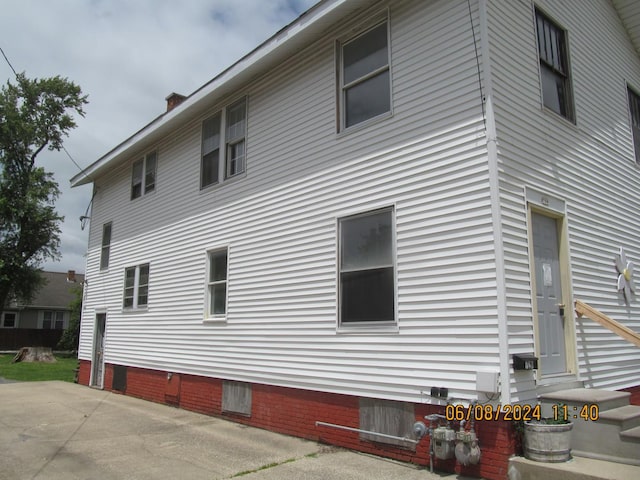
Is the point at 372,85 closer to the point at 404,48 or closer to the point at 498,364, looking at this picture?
the point at 404,48

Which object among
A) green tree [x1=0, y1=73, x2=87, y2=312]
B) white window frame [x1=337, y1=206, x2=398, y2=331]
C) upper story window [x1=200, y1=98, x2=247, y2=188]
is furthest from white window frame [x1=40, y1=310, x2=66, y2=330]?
white window frame [x1=337, y1=206, x2=398, y2=331]

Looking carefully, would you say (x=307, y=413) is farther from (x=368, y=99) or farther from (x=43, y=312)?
(x=43, y=312)

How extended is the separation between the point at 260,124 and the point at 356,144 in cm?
282

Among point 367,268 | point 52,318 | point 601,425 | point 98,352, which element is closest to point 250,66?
point 367,268

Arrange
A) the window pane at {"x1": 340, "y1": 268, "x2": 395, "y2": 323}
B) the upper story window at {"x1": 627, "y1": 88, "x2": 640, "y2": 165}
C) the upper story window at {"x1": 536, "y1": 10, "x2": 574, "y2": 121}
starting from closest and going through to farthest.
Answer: the window pane at {"x1": 340, "y1": 268, "x2": 395, "y2": 323} < the upper story window at {"x1": 536, "y1": 10, "x2": 574, "y2": 121} < the upper story window at {"x1": 627, "y1": 88, "x2": 640, "y2": 165}

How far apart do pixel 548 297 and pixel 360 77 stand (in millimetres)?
4220

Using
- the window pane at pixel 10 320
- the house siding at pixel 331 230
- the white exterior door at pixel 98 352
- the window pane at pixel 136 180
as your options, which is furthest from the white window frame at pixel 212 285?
the window pane at pixel 10 320

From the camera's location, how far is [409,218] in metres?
6.92

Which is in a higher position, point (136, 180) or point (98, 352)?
point (136, 180)

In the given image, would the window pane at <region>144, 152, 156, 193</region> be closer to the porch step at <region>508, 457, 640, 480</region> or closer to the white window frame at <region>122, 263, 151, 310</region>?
the white window frame at <region>122, 263, 151, 310</region>

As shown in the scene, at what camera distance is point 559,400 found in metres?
5.92

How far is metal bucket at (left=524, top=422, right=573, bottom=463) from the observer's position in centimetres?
538

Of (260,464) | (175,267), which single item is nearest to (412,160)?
(260,464)

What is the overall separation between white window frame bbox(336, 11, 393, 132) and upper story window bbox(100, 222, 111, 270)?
9.82 meters
